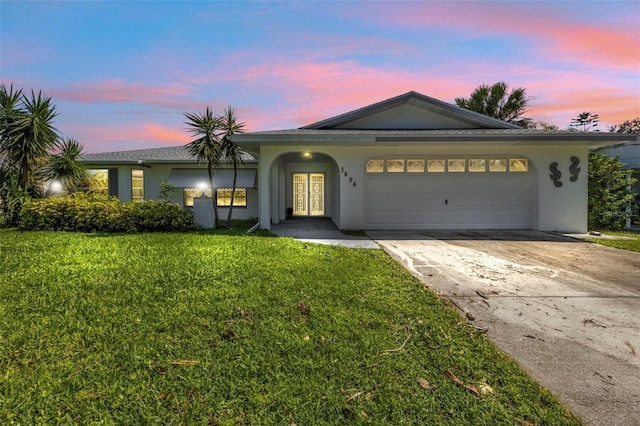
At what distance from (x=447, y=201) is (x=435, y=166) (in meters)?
1.40

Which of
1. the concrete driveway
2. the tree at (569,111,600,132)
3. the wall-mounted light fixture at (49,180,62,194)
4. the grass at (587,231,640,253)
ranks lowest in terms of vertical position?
the concrete driveway

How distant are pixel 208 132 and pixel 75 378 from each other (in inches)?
362

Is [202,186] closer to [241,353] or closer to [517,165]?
[241,353]

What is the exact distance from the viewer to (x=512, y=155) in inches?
431

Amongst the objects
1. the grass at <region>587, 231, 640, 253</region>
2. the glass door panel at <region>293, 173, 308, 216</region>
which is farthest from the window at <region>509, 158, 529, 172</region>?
the glass door panel at <region>293, 173, 308, 216</region>

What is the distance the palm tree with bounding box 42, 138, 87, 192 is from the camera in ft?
34.9

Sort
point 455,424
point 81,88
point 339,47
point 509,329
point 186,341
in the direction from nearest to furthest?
1. point 455,424
2. point 186,341
3. point 509,329
4. point 339,47
5. point 81,88

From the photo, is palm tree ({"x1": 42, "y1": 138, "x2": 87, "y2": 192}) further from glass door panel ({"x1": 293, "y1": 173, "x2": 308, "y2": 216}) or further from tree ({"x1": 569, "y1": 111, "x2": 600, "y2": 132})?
tree ({"x1": 569, "y1": 111, "x2": 600, "y2": 132})

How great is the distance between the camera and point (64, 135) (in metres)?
11.0

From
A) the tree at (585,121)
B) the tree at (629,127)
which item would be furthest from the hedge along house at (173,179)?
the tree at (585,121)

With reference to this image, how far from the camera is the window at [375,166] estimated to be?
36.6ft

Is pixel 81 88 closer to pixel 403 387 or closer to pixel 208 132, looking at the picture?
pixel 208 132

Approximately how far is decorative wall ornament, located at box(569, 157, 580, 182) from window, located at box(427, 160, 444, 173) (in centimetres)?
427

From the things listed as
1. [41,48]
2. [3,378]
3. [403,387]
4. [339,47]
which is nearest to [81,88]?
[41,48]
